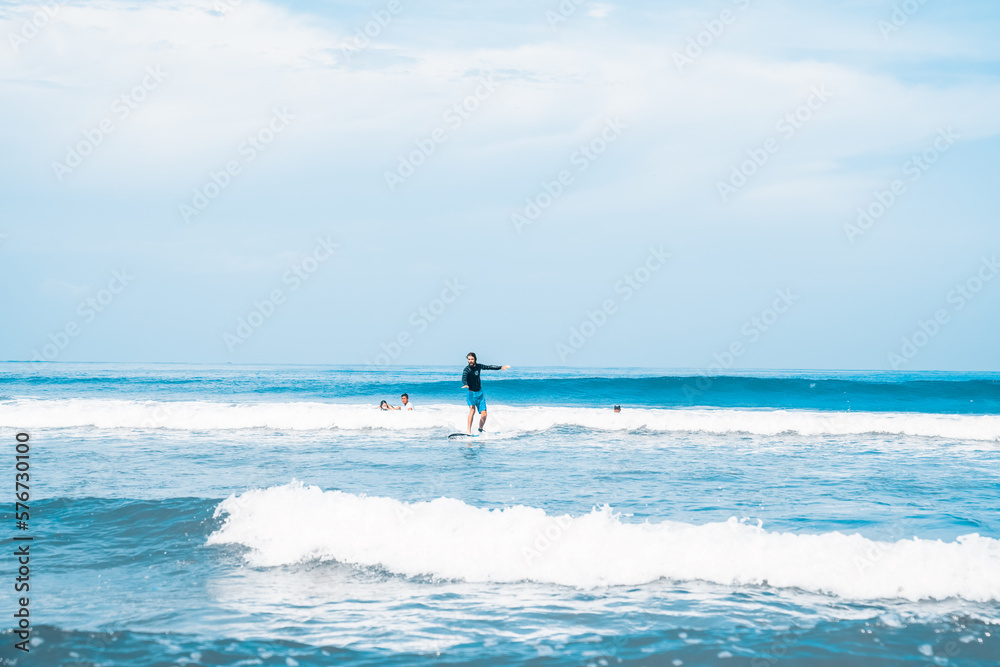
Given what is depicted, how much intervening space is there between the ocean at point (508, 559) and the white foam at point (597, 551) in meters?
0.02

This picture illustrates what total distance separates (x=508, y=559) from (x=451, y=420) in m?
16.4

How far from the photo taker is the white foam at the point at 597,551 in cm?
625

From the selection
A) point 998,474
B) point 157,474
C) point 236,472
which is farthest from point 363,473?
point 998,474

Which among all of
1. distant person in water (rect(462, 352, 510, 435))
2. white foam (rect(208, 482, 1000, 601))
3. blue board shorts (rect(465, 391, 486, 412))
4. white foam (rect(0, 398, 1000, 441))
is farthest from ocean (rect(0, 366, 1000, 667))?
white foam (rect(0, 398, 1000, 441))

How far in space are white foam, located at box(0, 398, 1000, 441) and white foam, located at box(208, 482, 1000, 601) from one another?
12.9 m

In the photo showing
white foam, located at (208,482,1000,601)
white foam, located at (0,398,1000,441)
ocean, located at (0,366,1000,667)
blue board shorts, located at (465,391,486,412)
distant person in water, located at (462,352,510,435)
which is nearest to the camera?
ocean, located at (0,366,1000,667)

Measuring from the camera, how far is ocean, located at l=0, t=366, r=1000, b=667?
503 centimetres

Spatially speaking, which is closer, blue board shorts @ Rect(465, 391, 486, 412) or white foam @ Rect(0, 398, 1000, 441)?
blue board shorts @ Rect(465, 391, 486, 412)

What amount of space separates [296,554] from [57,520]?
3.73 m
